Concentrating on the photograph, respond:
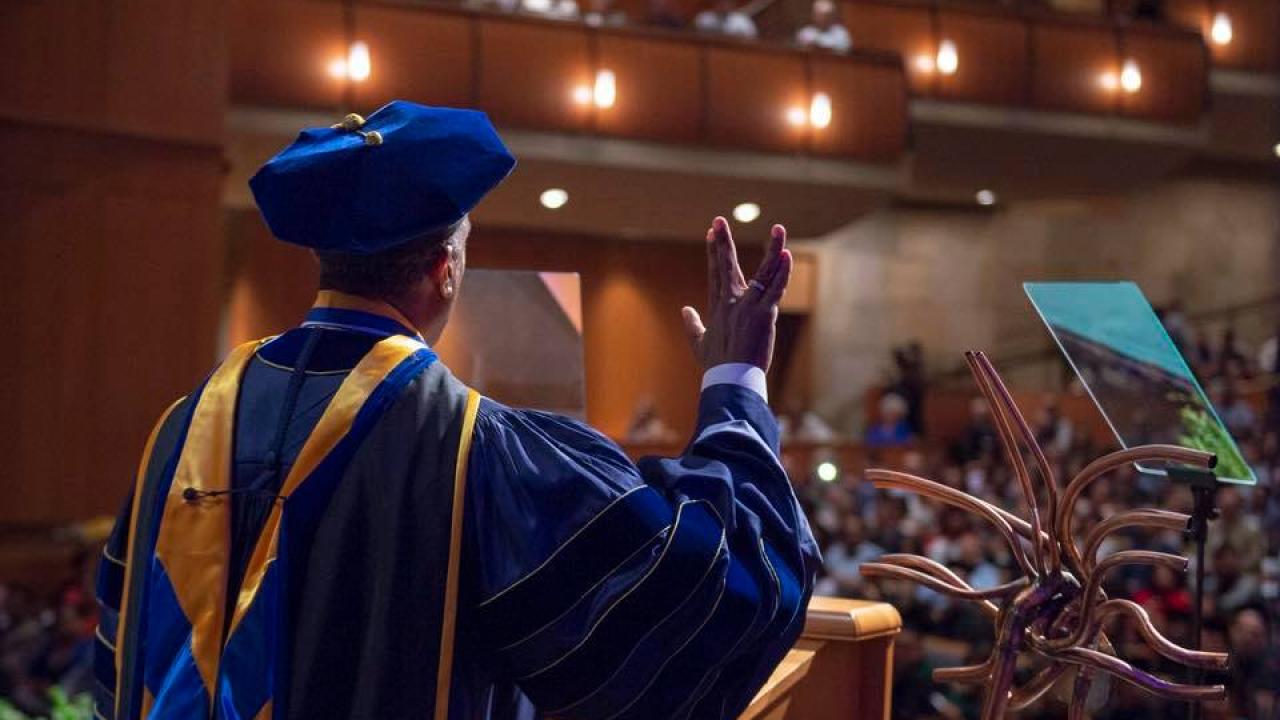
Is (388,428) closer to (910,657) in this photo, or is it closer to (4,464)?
(910,657)

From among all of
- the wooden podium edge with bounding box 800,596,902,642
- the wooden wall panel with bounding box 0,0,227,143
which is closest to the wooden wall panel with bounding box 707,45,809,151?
the wooden wall panel with bounding box 0,0,227,143

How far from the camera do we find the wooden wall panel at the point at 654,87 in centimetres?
1365

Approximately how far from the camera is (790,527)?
1.82 m

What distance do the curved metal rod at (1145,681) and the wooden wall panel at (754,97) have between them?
12.4 meters

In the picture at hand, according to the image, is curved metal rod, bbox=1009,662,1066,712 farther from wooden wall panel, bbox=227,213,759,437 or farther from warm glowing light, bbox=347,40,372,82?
wooden wall panel, bbox=227,213,759,437

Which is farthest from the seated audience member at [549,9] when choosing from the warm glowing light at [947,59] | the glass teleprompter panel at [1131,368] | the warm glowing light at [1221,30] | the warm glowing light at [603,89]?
the glass teleprompter panel at [1131,368]

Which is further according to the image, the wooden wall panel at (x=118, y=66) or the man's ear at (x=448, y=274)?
the wooden wall panel at (x=118, y=66)

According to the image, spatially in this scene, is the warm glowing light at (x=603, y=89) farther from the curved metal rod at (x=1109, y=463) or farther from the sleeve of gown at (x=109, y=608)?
the curved metal rod at (x=1109, y=463)

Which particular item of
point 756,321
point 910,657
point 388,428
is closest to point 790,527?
point 756,321

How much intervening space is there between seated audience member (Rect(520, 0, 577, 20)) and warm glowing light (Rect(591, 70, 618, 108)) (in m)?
0.62

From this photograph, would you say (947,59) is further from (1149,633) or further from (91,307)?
(1149,633)

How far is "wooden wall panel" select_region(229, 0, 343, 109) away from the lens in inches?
470

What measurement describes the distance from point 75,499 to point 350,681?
804 centimetres

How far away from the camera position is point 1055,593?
76.8 inches
